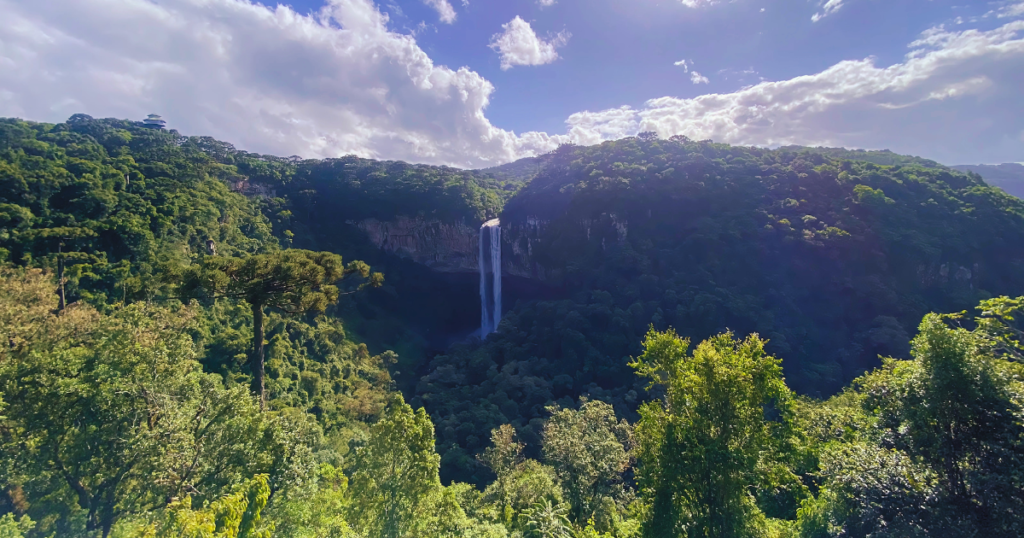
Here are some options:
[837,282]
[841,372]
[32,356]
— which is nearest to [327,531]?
[32,356]

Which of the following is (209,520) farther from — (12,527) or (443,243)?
(443,243)

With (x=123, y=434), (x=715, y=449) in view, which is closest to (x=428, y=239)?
(x=123, y=434)

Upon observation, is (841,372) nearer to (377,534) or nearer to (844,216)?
(844,216)

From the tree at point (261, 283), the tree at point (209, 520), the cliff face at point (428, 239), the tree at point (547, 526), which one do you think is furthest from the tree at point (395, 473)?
the cliff face at point (428, 239)

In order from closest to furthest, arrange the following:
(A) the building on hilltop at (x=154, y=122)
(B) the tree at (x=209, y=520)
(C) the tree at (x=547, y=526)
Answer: (B) the tree at (x=209, y=520) → (C) the tree at (x=547, y=526) → (A) the building on hilltop at (x=154, y=122)

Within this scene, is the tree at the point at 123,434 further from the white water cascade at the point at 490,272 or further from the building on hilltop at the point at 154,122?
the building on hilltop at the point at 154,122
